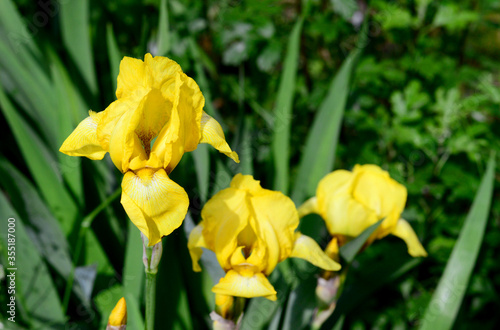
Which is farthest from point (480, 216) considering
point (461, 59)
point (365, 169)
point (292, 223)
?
point (461, 59)

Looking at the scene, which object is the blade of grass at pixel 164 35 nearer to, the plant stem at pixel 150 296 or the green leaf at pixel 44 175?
the green leaf at pixel 44 175

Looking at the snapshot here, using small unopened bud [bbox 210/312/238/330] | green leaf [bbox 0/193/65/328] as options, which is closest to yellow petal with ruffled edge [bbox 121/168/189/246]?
small unopened bud [bbox 210/312/238/330]

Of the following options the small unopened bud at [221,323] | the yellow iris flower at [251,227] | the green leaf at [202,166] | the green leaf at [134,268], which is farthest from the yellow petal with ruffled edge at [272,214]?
the green leaf at [202,166]

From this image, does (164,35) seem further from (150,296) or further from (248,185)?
(150,296)

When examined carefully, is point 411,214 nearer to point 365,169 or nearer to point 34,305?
point 365,169

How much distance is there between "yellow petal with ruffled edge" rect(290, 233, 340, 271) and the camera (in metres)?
0.75

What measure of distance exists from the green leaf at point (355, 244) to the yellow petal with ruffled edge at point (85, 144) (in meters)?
0.48

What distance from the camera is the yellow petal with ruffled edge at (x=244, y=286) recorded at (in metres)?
0.67

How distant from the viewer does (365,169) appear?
3.15 ft

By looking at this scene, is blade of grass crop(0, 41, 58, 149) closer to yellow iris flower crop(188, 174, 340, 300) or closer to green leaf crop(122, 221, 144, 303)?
green leaf crop(122, 221, 144, 303)

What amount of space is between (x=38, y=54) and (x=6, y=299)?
88cm

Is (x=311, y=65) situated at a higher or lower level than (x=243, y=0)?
lower

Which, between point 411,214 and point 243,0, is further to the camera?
point 243,0

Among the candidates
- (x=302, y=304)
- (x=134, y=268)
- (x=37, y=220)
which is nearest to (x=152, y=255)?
(x=134, y=268)
